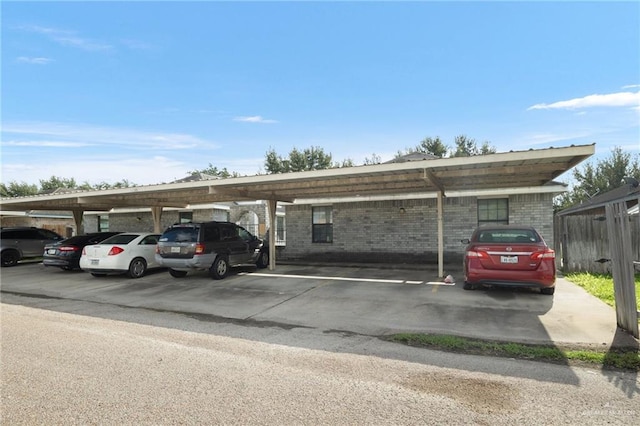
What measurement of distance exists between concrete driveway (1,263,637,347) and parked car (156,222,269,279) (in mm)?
485

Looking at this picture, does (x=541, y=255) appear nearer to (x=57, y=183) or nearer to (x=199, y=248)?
(x=199, y=248)

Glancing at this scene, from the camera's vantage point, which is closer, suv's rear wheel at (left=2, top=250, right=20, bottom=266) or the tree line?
suv's rear wheel at (left=2, top=250, right=20, bottom=266)

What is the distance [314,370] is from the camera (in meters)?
4.21

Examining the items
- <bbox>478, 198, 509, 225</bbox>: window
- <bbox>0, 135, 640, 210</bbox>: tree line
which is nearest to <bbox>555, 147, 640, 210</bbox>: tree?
<bbox>0, 135, 640, 210</bbox>: tree line

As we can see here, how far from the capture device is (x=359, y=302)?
7949 millimetres

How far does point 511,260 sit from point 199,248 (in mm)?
7776

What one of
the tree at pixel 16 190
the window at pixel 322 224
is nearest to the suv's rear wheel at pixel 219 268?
the window at pixel 322 224

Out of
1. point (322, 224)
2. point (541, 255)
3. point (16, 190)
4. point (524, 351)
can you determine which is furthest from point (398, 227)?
point (16, 190)

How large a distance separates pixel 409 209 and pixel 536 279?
25.2 feet

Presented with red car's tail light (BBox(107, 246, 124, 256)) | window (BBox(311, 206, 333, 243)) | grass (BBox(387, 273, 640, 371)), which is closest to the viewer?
grass (BBox(387, 273, 640, 371))

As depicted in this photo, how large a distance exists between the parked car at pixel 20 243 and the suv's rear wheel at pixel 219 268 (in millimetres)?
11427

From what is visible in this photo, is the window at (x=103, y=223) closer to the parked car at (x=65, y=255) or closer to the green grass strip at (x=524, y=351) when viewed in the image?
the parked car at (x=65, y=255)

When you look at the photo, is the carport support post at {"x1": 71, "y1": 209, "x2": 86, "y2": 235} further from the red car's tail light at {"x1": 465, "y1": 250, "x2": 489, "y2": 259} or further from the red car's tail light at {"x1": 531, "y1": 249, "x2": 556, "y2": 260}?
the red car's tail light at {"x1": 531, "y1": 249, "x2": 556, "y2": 260}

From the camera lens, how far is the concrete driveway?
234 inches
